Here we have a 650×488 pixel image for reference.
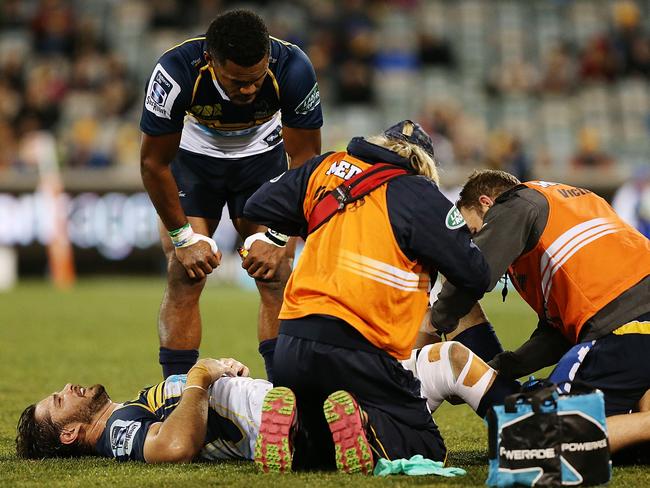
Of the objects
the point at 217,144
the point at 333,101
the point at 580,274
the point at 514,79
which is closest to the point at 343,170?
the point at 580,274

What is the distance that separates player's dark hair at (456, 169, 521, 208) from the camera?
4895 millimetres

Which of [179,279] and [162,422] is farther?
[179,279]

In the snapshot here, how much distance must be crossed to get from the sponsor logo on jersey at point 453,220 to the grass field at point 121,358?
95 cm

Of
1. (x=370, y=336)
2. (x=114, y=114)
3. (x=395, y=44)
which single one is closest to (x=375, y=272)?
(x=370, y=336)

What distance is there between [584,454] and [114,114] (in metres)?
15.6

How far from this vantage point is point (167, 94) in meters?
5.48

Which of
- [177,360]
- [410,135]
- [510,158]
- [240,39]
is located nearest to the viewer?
[410,135]

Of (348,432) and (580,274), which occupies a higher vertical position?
(580,274)

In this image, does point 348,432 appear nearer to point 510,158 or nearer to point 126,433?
point 126,433

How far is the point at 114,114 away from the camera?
18.6 meters

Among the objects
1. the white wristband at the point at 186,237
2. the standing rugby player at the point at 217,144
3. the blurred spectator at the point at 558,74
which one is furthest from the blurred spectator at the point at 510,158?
the white wristband at the point at 186,237

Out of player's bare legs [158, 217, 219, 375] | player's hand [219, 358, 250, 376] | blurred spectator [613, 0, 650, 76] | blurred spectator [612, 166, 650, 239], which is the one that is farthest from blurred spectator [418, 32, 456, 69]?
player's hand [219, 358, 250, 376]

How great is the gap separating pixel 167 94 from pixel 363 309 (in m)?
1.81

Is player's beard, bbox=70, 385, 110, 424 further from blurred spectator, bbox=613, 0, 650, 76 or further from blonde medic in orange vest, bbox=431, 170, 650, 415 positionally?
blurred spectator, bbox=613, 0, 650, 76
